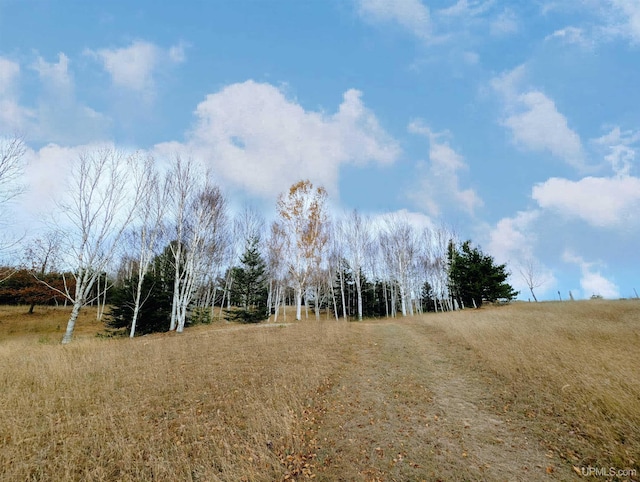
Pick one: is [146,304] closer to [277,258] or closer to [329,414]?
[277,258]

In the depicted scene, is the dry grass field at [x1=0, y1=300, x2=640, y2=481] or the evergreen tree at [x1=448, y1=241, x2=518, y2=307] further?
the evergreen tree at [x1=448, y1=241, x2=518, y2=307]

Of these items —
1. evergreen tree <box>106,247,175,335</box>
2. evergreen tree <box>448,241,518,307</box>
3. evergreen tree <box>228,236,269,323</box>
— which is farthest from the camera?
evergreen tree <box>448,241,518,307</box>

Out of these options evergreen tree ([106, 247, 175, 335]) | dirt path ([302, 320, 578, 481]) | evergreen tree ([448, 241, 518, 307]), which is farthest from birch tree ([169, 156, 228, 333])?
evergreen tree ([448, 241, 518, 307])

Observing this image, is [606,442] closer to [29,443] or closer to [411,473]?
[411,473]

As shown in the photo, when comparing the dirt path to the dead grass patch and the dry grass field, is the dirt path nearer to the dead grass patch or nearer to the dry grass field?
the dry grass field

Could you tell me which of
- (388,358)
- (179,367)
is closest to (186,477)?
(179,367)

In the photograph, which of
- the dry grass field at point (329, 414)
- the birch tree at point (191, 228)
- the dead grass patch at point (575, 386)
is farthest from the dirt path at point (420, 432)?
the birch tree at point (191, 228)

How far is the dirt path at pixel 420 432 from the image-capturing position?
3.98m

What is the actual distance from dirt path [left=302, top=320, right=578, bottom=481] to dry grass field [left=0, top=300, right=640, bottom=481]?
33 mm

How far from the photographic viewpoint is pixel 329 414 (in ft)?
19.1

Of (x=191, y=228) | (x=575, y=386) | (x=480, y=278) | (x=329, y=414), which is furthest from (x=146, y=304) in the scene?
(x=480, y=278)

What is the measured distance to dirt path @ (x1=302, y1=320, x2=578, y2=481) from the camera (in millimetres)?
3979

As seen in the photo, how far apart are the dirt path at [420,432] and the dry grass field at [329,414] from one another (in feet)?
0.11

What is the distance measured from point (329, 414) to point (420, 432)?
1889 millimetres
